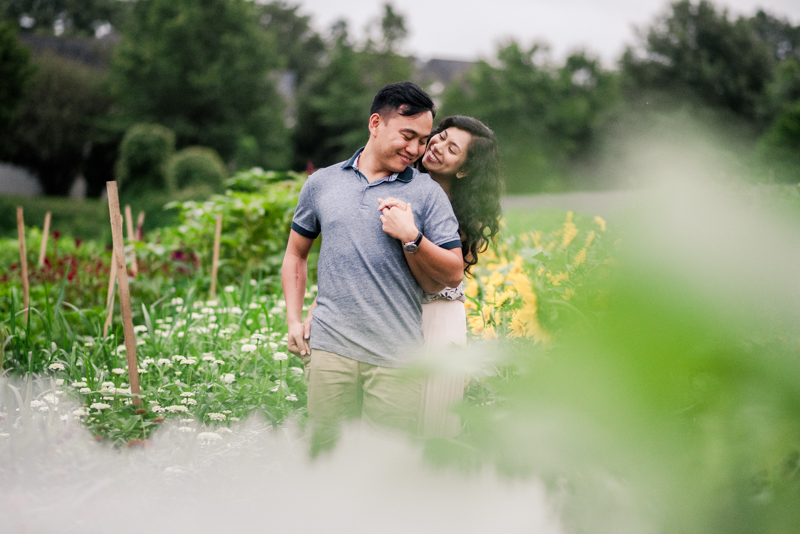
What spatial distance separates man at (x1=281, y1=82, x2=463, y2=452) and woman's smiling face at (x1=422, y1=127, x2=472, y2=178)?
38cm

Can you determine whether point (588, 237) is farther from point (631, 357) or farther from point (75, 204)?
point (75, 204)

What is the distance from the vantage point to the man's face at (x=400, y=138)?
198cm

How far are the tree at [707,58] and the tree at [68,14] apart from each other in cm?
3158

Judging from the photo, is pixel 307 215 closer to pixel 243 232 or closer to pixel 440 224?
pixel 440 224

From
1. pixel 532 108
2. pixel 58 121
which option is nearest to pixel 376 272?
pixel 532 108

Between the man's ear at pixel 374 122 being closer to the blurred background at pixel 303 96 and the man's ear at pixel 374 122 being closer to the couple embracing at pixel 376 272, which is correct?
the couple embracing at pixel 376 272

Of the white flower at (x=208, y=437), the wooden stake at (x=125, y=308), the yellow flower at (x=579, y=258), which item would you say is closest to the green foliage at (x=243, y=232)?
the wooden stake at (x=125, y=308)

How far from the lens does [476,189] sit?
2.41 metres

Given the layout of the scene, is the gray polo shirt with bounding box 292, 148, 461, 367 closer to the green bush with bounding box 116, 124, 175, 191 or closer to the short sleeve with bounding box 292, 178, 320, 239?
the short sleeve with bounding box 292, 178, 320, 239

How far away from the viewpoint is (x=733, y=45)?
88.2 feet

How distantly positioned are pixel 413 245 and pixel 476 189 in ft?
2.37

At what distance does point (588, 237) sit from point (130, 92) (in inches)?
1200

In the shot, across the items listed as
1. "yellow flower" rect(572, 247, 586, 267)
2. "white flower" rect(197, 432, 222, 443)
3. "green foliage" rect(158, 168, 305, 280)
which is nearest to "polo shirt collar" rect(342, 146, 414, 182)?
"white flower" rect(197, 432, 222, 443)

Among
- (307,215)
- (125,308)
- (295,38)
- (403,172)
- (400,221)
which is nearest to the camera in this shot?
(400,221)
